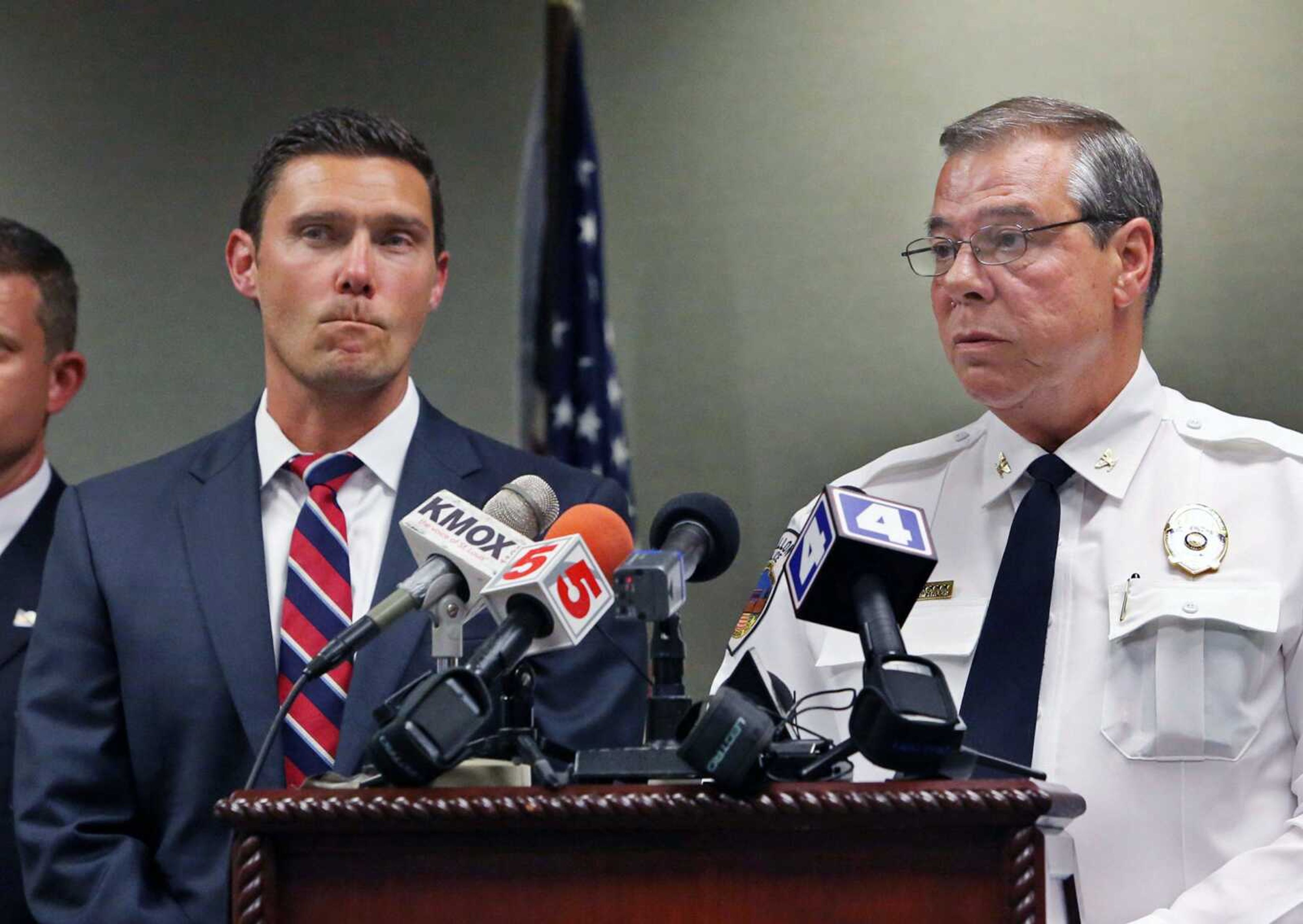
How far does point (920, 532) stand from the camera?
57.1 inches

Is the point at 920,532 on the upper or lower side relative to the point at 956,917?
upper

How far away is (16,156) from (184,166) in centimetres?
45

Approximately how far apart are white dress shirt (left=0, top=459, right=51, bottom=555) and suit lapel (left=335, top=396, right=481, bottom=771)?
1.00 m

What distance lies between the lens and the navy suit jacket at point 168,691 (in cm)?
202

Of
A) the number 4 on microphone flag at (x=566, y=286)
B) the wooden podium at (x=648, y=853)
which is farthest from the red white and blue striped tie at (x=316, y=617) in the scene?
the number 4 on microphone flag at (x=566, y=286)

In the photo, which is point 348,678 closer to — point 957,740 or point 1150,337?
point 957,740

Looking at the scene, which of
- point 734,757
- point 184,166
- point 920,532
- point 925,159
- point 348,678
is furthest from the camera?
point 184,166

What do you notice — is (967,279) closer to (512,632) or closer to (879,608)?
(879,608)

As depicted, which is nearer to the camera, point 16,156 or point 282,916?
point 282,916

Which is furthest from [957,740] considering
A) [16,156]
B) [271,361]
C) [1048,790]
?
[16,156]

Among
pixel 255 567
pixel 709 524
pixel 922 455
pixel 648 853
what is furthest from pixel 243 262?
pixel 648 853

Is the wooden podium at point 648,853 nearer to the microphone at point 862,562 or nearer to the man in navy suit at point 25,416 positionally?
the microphone at point 862,562

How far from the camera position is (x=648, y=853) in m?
1.29

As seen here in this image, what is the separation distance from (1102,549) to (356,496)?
3.60 feet
